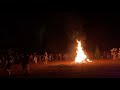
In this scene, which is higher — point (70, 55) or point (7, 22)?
point (7, 22)

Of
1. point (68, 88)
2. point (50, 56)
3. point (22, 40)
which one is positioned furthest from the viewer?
point (22, 40)

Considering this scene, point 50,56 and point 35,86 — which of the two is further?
point 50,56

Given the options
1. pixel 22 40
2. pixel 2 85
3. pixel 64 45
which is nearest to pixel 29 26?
pixel 22 40

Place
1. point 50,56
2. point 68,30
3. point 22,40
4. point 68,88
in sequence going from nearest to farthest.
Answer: point 68,88
point 50,56
point 22,40
point 68,30

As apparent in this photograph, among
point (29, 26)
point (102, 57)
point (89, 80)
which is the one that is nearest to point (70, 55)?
point (102, 57)

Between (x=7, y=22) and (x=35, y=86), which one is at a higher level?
(x=7, y=22)

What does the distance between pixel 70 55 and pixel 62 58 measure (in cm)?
179

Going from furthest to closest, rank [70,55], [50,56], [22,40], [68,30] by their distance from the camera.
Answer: [68,30]
[22,40]
[70,55]
[50,56]

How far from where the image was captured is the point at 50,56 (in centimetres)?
3347

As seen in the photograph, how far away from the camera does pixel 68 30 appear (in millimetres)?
42500

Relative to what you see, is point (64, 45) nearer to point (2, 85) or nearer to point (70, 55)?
point (70, 55)

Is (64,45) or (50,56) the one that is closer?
(50,56)

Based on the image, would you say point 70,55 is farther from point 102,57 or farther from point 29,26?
point 29,26

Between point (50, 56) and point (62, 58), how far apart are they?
1744 mm
